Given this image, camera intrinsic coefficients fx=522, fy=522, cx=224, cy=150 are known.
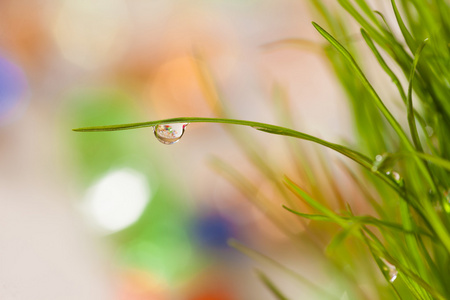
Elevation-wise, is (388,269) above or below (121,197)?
below

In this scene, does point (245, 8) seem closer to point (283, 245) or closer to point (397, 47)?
point (283, 245)

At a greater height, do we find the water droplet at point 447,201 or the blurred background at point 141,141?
the blurred background at point 141,141

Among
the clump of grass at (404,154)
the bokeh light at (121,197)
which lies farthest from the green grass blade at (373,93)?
the bokeh light at (121,197)

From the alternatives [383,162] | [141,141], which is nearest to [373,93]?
[383,162]

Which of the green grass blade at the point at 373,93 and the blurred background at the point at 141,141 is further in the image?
the blurred background at the point at 141,141

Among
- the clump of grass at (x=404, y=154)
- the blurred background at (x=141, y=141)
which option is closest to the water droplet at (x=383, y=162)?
the clump of grass at (x=404, y=154)

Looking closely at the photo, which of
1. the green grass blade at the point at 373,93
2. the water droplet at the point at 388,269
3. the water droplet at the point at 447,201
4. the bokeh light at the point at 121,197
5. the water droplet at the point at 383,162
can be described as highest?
the bokeh light at the point at 121,197

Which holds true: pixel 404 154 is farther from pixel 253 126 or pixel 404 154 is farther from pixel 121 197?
pixel 121 197

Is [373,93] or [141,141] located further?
[141,141]

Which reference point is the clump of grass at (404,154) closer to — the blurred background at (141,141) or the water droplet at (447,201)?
the water droplet at (447,201)
